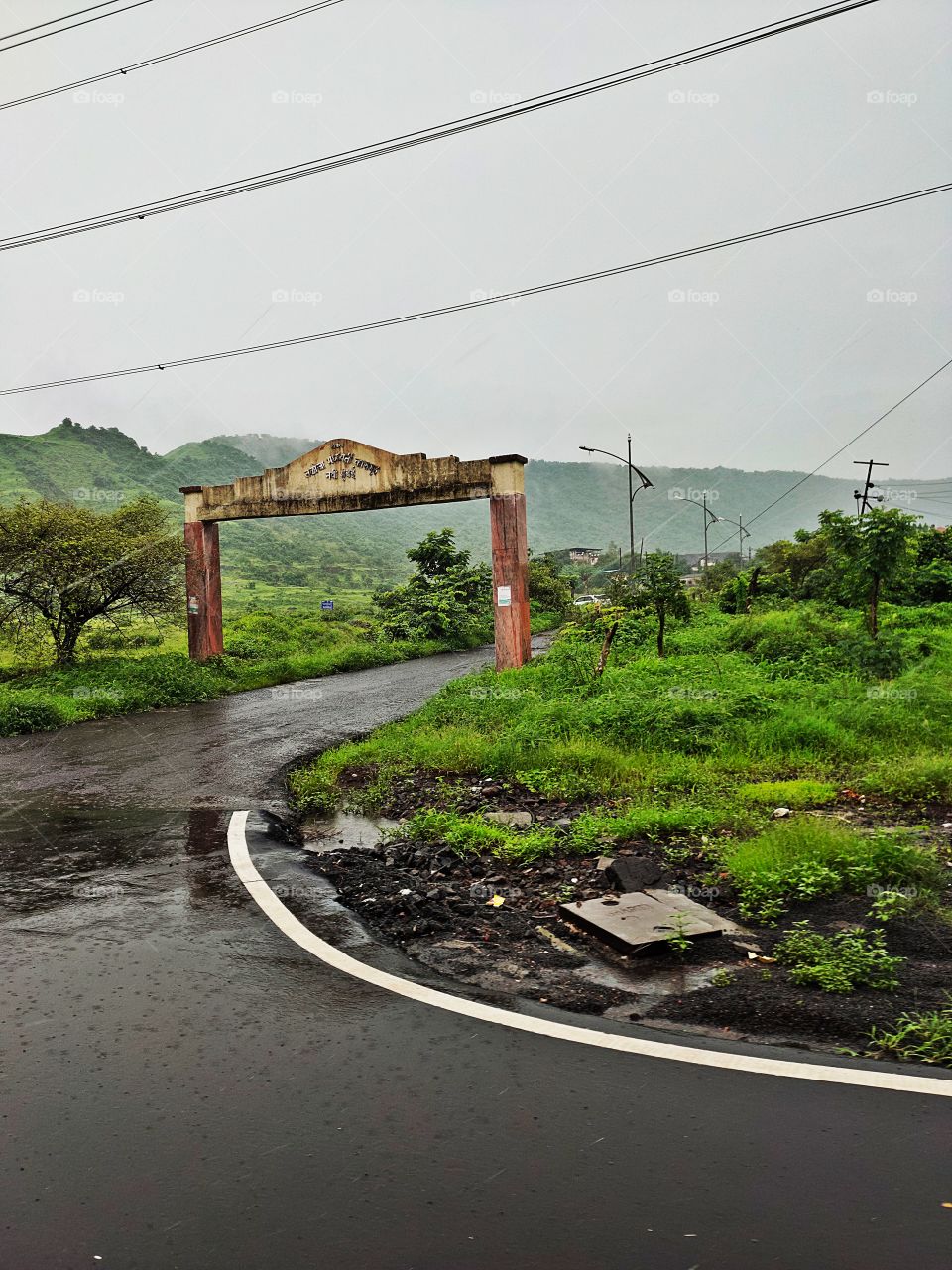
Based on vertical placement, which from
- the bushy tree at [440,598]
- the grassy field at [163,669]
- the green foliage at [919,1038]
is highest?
the bushy tree at [440,598]

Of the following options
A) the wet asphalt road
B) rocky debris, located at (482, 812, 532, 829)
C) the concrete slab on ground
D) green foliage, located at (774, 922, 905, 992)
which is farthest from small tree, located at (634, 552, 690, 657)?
the wet asphalt road

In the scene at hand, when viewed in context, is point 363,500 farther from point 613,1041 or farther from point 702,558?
point 702,558

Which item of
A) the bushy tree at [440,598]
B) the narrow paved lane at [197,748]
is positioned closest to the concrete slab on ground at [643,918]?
the narrow paved lane at [197,748]

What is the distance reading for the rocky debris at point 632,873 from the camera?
582 cm

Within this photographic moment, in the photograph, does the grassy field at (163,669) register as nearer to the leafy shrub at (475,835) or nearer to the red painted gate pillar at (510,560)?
the red painted gate pillar at (510,560)

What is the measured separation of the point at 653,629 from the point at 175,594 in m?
11.6

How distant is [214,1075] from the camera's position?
360 cm

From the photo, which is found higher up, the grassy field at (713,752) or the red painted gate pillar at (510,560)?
the red painted gate pillar at (510,560)

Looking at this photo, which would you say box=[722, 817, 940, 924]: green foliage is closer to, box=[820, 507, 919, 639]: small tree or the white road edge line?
the white road edge line

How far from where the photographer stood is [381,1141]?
3.13 m

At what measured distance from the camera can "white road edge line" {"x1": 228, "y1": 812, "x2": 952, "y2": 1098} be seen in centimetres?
346

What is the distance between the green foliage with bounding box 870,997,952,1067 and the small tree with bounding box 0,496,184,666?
17.4 m

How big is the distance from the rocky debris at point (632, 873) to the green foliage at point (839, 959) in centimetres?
111

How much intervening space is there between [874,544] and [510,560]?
625cm
